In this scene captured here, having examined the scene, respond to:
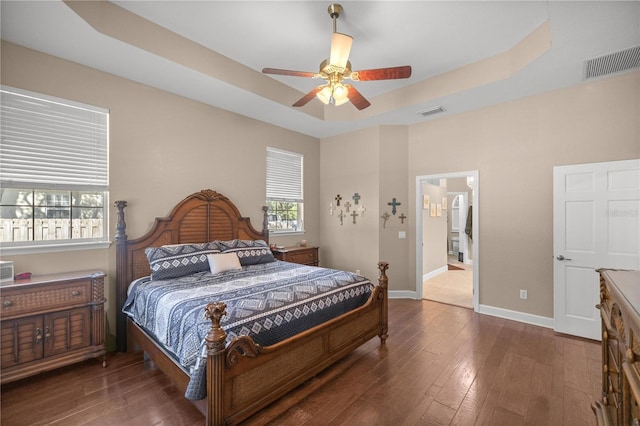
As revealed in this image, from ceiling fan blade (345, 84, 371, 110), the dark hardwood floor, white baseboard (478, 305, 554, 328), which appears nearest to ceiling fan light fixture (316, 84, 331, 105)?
ceiling fan blade (345, 84, 371, 110)

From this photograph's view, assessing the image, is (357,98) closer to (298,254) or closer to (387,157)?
(387,157)

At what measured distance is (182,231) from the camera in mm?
3662

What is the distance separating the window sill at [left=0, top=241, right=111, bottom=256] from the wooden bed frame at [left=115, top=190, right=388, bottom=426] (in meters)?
0.17

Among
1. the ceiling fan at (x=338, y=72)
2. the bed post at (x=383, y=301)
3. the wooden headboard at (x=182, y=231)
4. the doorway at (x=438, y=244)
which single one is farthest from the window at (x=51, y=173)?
the doorway at (x=438, y=244)

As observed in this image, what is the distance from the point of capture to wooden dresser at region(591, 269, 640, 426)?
1100mm

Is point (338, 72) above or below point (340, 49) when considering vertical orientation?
below

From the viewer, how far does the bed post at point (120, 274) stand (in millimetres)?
Result: 3066

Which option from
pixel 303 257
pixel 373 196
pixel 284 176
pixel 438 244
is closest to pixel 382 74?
pixel 373 196

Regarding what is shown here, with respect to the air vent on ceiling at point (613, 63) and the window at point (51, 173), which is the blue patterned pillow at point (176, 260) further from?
the air vent on ceiling at point (613, 63)

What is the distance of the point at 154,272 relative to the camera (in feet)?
9.67

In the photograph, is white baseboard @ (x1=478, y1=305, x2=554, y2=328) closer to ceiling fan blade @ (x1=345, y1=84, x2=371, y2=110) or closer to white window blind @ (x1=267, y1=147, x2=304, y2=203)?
ceiling fan blade @ (x1=345, y1=84, x2=371, y2=110)

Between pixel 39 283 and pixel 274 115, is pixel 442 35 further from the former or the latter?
pixel 39 283

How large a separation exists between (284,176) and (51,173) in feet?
10.3

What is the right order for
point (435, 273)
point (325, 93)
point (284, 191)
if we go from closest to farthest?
1. point (325, 93)
2. point (284, 191)
3. point (435, 273)
